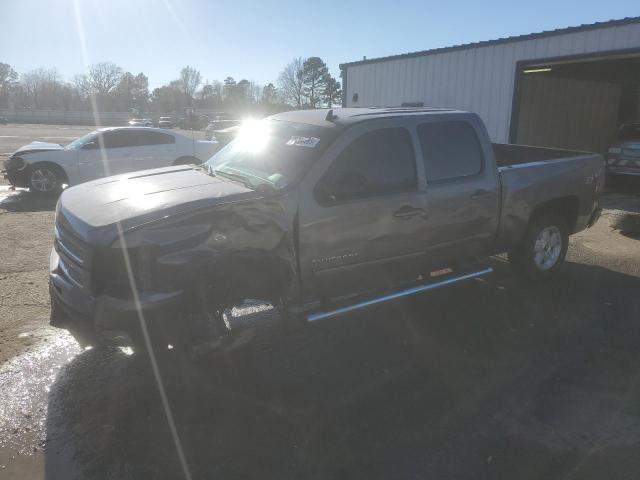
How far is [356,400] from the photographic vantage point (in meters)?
3.57

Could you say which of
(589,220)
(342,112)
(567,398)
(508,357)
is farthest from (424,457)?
(589,220)

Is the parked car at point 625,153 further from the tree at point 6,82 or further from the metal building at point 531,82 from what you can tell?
the tree at point 6,82

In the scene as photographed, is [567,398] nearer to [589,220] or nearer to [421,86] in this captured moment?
[589,220]

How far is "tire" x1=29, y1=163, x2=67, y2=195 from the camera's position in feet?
36.8

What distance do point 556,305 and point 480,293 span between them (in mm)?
792

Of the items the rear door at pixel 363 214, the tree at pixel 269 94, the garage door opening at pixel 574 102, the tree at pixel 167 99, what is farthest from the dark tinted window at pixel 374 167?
the tree at pixel 167 99

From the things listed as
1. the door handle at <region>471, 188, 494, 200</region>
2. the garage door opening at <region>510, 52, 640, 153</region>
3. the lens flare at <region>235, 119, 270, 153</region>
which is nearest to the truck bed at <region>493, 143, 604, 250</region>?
the door handle at <region>471, 188, 494, 200</region>

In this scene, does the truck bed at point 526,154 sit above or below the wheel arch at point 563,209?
above

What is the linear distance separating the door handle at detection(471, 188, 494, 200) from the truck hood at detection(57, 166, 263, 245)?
2308mm

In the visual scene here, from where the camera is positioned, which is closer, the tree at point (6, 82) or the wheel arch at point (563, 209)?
the wheel arch at point (563, 209)

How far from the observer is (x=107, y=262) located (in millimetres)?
3246

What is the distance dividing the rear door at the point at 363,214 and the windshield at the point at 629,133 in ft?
40.6

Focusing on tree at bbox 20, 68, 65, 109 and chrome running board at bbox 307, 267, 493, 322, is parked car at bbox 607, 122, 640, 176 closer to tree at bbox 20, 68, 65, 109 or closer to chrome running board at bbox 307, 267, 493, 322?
chrome running board at bbox 307, 267, 493, 322

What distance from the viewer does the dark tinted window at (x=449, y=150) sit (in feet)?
15.2
